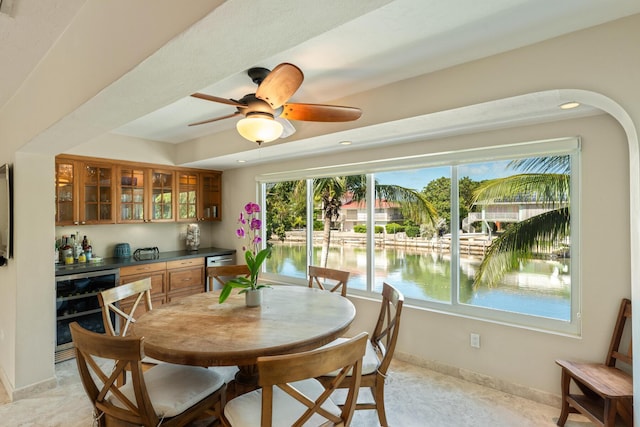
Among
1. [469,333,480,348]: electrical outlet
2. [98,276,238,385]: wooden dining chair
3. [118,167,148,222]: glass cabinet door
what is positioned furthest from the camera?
[118,167,148,222]: glass cabinet door

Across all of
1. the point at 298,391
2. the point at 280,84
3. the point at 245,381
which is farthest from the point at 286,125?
the point at 245,381

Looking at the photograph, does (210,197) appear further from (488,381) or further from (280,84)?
(488,381)

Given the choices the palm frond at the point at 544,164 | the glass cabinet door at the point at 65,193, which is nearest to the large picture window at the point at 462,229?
the palm frond at the point at 544,164

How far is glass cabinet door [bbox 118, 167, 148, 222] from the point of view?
13.1ft

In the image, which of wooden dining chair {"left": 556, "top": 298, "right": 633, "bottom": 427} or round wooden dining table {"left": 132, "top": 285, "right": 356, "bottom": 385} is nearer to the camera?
round wooden dining table {"left": 132, "top": 285, "right": 356, "bottom": 385}

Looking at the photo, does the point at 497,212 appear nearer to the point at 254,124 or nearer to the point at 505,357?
the point at 505,357

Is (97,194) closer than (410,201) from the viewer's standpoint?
No

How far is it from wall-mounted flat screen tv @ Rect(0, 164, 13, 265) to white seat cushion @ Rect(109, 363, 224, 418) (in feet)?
5.82

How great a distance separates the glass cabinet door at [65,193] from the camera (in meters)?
3.52

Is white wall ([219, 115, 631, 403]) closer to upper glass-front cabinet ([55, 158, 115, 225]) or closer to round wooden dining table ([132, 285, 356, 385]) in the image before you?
round wooden dining table ([132, 285, 356, 385])

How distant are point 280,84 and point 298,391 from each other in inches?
57.7

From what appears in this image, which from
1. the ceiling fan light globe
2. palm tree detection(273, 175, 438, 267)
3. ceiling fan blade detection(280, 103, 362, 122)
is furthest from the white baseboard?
the ceiling fan light globe

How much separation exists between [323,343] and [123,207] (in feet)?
11.2

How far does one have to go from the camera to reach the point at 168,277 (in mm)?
4098
